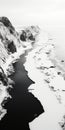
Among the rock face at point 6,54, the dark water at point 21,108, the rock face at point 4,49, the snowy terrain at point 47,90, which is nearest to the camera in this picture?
the snowy terrain at point 47,90

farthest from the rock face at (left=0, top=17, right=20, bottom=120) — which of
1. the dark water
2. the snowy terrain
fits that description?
the dark water

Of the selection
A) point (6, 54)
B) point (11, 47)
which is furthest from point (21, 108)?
point (11, 47)

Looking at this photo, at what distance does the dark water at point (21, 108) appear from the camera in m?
35.4

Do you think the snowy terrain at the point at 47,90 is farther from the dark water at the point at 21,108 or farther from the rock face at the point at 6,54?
the dark water at the point at 21,108

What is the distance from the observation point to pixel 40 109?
131ft

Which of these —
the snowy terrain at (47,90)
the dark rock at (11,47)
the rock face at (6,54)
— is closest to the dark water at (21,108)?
the snowy terrain at (47,90)

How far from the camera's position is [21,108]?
4062cm

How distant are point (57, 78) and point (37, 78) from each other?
22.4 ft

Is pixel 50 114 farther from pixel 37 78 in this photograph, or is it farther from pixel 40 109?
pixel 37 78

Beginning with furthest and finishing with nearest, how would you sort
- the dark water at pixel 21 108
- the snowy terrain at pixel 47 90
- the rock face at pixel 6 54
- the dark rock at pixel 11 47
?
the dark rock at pixel 11 47, the rock face at pixel 6 54, the dark water at pixel 21 108, the snowy terrain at pixel 47 90

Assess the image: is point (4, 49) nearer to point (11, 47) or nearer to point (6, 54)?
point (6, 54)

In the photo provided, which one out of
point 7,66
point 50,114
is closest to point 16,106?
point 50,114

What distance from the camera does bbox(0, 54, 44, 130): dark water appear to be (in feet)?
116

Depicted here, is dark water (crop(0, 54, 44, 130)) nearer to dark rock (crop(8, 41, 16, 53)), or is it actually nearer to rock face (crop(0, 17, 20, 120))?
rock face (crop(0, 17, 20, 120))
